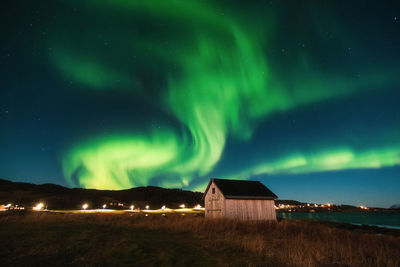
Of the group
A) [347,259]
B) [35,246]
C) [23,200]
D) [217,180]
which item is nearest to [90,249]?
[35,246]

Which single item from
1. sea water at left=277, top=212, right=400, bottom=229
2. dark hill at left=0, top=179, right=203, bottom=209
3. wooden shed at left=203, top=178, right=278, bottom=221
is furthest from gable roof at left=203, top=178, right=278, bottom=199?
sea water at left=277, top=212, right=400, bottom=229

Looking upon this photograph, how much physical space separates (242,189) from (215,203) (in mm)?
4250

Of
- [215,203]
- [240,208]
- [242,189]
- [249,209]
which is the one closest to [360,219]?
[242,189]

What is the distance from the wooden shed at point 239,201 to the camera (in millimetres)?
29094

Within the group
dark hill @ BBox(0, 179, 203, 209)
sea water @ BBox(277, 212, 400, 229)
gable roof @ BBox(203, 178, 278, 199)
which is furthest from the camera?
sea water @ BBox(277, 212, 400, 229)

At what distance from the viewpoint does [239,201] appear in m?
29.8

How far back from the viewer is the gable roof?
29.6 metres

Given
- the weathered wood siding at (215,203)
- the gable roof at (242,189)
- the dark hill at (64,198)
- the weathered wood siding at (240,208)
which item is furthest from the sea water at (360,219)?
the dark hill at (64,198)

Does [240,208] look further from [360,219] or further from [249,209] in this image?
[360,219]

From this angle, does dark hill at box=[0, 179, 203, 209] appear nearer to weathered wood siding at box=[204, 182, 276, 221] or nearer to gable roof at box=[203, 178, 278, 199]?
weathered wood siding at box=[204, 182, 276, 221]

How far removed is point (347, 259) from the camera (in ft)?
30.8

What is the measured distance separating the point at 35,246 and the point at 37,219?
12163 mm

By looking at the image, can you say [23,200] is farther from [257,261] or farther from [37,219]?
[257,261]

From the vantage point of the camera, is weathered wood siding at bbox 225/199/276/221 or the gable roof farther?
the gable roof
